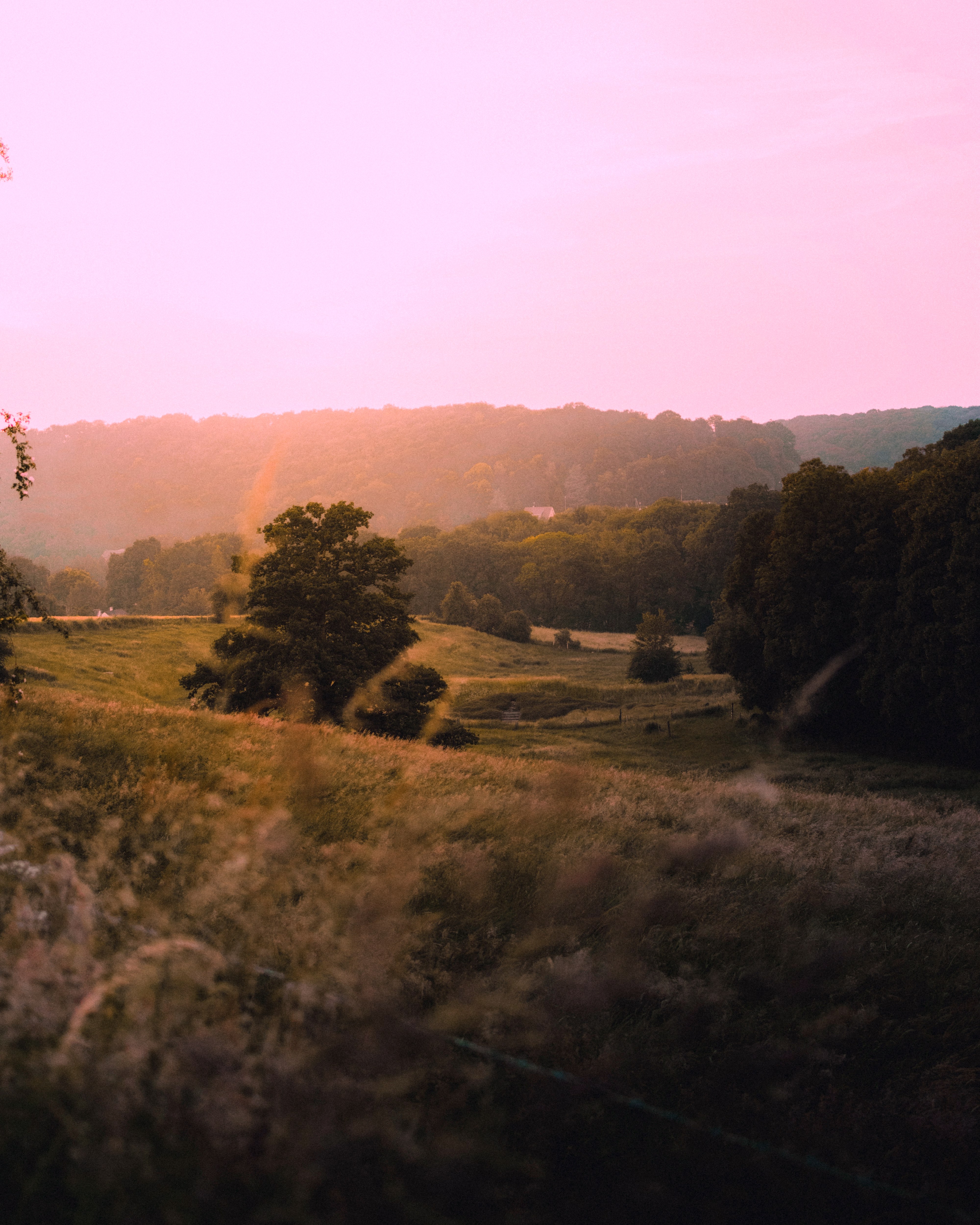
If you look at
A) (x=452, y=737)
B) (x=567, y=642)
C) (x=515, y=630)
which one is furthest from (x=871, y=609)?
(x=515, y=630)

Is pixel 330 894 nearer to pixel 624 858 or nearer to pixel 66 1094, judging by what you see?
pixel 66 1094

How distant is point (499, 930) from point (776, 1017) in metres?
2.50

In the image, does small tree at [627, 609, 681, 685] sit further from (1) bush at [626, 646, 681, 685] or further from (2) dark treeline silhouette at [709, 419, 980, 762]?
(2) dark treeline silhouette at [709, 419, 980, 762]

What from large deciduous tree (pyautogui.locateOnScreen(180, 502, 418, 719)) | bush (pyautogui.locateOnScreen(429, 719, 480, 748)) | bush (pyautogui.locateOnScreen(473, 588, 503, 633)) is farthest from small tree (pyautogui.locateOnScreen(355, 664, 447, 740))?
bush (pyautogui.locateOnScreen(473, 588, 503, 633))

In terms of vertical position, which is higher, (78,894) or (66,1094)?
(78,894)

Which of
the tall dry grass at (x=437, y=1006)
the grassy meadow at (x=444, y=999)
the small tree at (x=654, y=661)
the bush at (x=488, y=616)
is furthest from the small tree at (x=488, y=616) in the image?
Result: the tall dry grass at (x=437, y=1006)

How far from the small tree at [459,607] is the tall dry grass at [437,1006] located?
100769mm

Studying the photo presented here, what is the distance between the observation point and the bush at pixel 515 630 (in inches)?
4154

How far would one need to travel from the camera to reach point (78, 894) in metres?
6.46

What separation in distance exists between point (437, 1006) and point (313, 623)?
80.6 ft

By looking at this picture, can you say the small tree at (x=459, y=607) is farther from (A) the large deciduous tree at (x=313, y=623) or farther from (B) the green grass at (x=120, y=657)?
(A) the large deciduous tree at (x=313, y=623)

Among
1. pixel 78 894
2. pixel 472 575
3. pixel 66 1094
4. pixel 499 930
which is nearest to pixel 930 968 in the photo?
pixel 499 930

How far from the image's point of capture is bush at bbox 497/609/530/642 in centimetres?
10550

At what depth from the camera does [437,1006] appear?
231 inches
